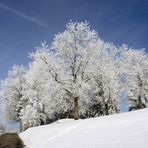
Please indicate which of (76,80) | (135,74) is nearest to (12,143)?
(76,80)

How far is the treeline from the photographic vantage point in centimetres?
4178

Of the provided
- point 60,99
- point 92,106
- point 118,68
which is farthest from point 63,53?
point 92,106

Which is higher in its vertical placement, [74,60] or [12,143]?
[74,60]

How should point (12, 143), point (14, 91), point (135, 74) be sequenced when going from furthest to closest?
point (14, 91)
point (135, 74)
point (12, 143)

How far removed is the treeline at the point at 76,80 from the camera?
137 feet

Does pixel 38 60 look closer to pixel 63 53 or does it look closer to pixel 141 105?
pixel 63 53

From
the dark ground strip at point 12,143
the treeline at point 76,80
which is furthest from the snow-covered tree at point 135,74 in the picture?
the dark ground strip at point 12,143

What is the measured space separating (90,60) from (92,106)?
63.5 ft

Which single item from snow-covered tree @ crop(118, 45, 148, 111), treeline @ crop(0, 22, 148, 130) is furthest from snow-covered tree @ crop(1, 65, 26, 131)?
snow-covered tree @ crop(118, 45, 148, 111)

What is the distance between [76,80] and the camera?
1639 inches

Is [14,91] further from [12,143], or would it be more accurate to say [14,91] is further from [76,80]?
[12,143]

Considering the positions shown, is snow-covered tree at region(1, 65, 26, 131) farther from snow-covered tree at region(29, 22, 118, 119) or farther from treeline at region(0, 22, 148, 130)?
snow-covered tree at region(29, 22, 118, 119)

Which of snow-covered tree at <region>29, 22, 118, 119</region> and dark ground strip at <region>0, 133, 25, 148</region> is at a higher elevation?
snow-covered tree at <region>29, 22, 118, 119</region>

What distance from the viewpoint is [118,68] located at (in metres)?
55.7
